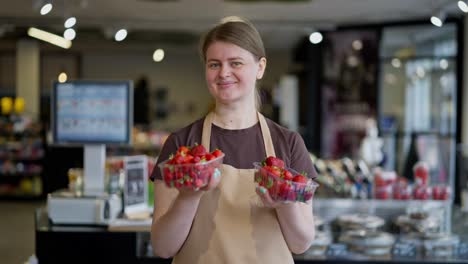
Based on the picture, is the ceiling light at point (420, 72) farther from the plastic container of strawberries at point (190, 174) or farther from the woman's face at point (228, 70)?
the plastic container of strawberries at point (190, 174)

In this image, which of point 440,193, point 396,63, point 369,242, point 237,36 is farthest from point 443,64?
point 237,36

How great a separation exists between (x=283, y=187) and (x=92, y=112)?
117 inches

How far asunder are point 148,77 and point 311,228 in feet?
61.4

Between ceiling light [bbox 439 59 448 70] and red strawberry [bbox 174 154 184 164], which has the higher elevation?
ceiling light [bbox 439 59 448 70]

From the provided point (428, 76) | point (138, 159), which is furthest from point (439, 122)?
point (138, 159)

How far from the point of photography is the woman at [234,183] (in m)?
1.86

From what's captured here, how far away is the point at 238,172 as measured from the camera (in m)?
1.92

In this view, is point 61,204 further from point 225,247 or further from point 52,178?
point 52,178

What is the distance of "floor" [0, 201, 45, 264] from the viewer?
6.90 m

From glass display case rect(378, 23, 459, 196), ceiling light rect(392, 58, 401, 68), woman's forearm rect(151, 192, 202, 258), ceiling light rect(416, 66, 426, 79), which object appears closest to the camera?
woman's forearm rect(151, 192, 202, 258)

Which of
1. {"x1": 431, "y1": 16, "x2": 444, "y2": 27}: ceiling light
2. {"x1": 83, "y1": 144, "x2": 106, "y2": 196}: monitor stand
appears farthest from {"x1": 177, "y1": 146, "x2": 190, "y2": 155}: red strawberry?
{"x1": 431, "y1": 16, "x2": 444, "y2": 27}: ceiling light

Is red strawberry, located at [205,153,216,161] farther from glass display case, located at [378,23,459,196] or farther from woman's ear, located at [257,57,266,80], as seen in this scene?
glass display case, located at [378,23,459,196]

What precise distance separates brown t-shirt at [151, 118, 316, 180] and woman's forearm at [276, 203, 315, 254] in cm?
13

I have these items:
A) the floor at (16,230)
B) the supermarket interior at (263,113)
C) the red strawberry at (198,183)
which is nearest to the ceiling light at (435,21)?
the supermarket interior at (263,113)
